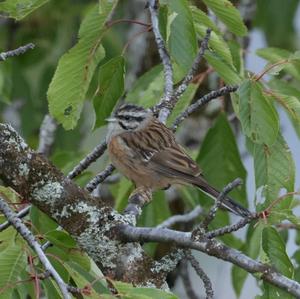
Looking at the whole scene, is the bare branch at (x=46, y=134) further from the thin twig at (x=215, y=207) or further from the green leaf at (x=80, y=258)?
the thin twig at (x=215, y=207)

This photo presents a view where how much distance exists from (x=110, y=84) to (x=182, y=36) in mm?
672

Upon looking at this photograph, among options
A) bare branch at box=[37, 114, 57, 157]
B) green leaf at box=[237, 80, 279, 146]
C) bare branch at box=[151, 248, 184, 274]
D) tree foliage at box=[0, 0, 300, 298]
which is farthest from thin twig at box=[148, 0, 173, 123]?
bare branch at box=[37, 114, 57, 157]

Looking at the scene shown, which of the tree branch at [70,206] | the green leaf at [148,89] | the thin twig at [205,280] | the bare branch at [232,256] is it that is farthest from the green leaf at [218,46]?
the bare branch at [232,256]

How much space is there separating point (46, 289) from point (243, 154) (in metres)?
4.59

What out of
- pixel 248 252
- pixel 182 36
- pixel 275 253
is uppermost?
pixel 182 36

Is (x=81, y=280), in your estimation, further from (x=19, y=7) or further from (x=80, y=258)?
(x=19, y=7)

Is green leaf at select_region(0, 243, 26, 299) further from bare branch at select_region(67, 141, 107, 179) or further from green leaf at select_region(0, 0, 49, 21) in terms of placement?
green leaf at select_region(0, 0, 49, 21)

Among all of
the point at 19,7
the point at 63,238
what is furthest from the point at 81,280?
the point at 19,7

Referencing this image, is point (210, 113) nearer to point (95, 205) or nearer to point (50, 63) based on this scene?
point (50, 63)

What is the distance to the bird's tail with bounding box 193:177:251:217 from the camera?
14.6 ft

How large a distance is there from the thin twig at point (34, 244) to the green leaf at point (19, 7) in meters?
0.95

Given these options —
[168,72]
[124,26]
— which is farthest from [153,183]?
[124,26]

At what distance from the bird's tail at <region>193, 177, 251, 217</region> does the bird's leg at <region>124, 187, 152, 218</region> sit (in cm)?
57

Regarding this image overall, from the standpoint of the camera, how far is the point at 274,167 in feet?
13.2
